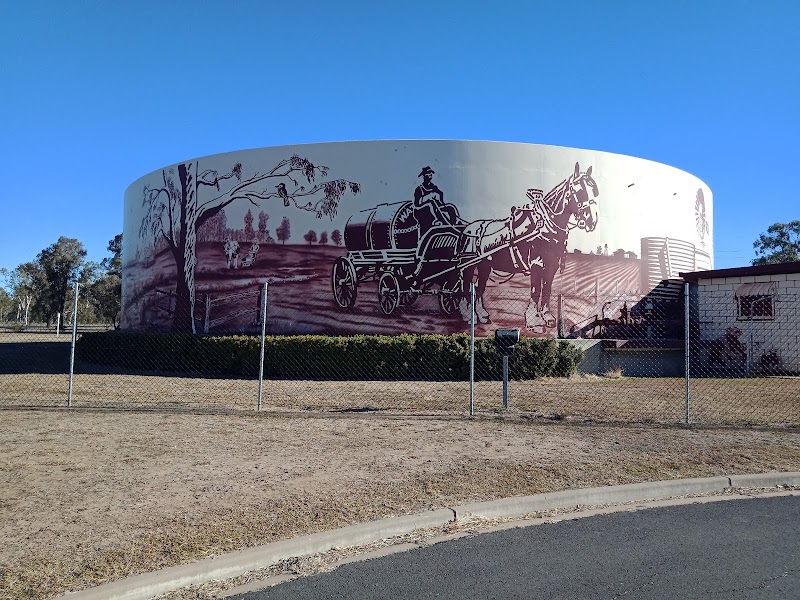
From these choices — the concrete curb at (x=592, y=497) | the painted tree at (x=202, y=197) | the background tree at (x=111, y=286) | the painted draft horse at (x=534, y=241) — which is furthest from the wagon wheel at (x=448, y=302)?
the background tree at (x=111, y=286)

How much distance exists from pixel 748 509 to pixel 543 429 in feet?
12.7

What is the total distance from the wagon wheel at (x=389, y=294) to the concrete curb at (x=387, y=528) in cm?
1498

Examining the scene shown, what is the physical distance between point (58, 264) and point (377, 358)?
68029 mm

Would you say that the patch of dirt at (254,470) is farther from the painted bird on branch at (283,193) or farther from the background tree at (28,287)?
the background tree at (28,287)

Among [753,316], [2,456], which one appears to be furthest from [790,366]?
[2,456]

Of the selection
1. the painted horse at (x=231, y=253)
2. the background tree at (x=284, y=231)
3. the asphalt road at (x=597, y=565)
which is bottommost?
the asphalt road at (x=597, y=565)

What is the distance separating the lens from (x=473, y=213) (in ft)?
71.1

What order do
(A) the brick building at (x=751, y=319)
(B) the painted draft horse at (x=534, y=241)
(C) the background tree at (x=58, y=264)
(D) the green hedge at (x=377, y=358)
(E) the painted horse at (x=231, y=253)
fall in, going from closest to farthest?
(D) the green hedge at (x=377, y=358), (A) the brick building at (x=751, y=319), (B) the painted draft horse at (x=534, y=241), (E) the painted horse at (x=231, y=253), (C) the background tree at (x=58, y=264)

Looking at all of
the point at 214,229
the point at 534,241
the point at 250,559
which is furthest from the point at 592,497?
the point at 214,229

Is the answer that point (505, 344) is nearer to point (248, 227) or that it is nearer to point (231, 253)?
point (248, 227)

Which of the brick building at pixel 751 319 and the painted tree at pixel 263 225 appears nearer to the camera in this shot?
the brick building at pixel 751 319

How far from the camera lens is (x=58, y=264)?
7425 centimetres

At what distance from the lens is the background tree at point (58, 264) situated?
73.9 m

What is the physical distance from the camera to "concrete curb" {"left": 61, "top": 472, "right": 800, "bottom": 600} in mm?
4148
